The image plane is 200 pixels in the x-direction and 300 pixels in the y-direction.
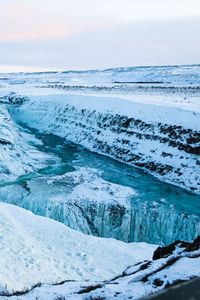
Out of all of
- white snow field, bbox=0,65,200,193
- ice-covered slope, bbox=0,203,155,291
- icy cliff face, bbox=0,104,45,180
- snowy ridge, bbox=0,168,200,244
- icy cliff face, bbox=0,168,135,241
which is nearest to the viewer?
ice-covered slope, bbox=0,203,155,291

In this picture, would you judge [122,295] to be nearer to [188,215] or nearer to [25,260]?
[25,260]

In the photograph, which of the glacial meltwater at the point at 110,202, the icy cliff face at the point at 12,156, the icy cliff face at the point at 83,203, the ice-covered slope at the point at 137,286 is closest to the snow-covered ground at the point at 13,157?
the icy cliff face at the point at 12,156

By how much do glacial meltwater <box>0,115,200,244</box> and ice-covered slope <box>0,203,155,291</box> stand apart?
513cm

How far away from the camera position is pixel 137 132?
39.2 metres

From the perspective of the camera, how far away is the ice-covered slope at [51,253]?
39.5ft

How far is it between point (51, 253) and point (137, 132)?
2627cm

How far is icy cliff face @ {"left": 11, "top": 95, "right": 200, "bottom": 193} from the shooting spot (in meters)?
32.0

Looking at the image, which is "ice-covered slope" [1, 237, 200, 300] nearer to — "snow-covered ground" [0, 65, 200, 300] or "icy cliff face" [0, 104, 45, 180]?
"snow-covered ground" [0, 65, 200, 300]

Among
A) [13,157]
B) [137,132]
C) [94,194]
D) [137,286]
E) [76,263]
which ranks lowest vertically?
[94,194]

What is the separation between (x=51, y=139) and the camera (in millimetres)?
45844

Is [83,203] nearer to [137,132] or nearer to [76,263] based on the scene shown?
[76,263]

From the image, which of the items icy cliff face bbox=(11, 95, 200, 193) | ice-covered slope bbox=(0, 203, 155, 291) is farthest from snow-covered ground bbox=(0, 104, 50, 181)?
ice-covered slope bbox=(0, 203, 155, 291)

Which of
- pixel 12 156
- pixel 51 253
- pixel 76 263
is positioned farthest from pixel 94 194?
pixel 76 263

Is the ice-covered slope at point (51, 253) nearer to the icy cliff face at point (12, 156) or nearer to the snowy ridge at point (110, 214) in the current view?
the snowy ridge at point (110, 214)
